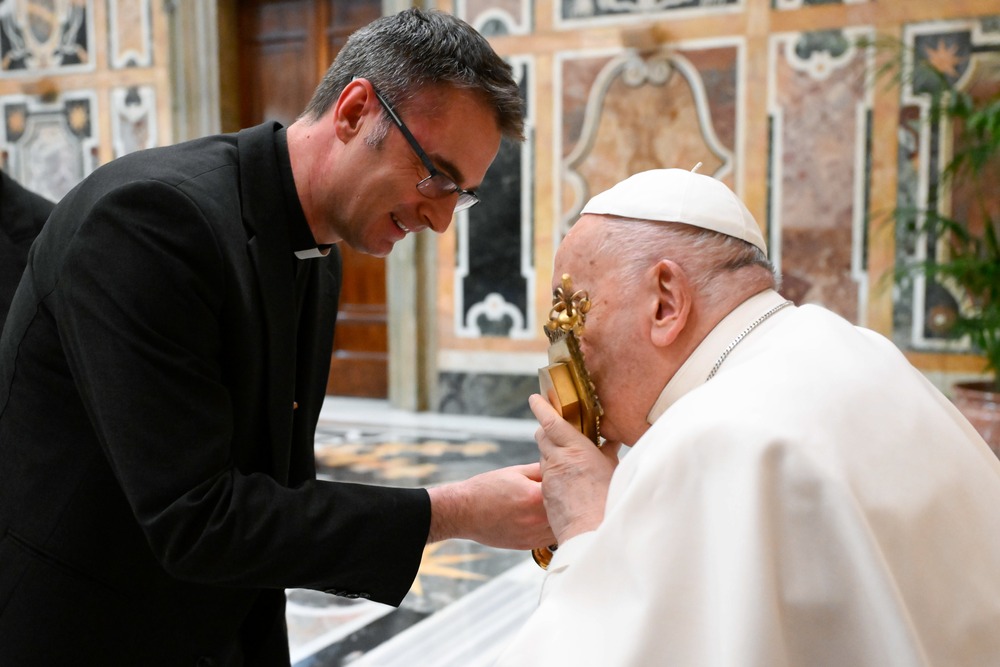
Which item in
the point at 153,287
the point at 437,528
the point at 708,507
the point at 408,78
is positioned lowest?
the point at 437,528

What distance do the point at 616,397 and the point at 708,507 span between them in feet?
1.48

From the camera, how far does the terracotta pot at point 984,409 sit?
5129mm

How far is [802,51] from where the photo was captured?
22.6 ft

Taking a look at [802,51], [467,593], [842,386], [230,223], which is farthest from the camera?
[802,51]

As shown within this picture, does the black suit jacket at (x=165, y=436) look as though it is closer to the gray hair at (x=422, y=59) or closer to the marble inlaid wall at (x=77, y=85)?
the gray hair at (x=422, y=59)

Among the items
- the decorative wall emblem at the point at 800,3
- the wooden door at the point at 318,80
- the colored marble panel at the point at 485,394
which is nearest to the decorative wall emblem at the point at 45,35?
the wooden door at the point at 318,80

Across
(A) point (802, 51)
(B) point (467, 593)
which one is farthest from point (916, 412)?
(A) point (802, 51)

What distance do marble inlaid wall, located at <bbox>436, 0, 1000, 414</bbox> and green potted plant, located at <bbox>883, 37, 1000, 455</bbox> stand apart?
0.11 m

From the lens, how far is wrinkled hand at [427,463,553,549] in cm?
183

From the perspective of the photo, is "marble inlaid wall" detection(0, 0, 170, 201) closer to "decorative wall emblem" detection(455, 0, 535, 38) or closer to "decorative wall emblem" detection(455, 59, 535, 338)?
"decorative wall emblem" detection(455, 0, 535, 38)

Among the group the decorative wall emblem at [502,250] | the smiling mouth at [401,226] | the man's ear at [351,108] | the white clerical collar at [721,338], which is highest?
the man's ear at [351,108]

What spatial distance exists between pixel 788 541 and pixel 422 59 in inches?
41.5

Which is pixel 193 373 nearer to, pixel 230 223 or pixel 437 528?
pixel 230 223

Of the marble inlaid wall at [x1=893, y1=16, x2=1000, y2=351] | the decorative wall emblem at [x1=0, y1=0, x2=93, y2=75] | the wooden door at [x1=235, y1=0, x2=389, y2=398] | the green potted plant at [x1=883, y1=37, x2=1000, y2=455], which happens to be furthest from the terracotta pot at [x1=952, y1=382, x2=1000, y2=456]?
the decorative wall emblem at [x1=0, y1=0, x2=93, y2=75]
